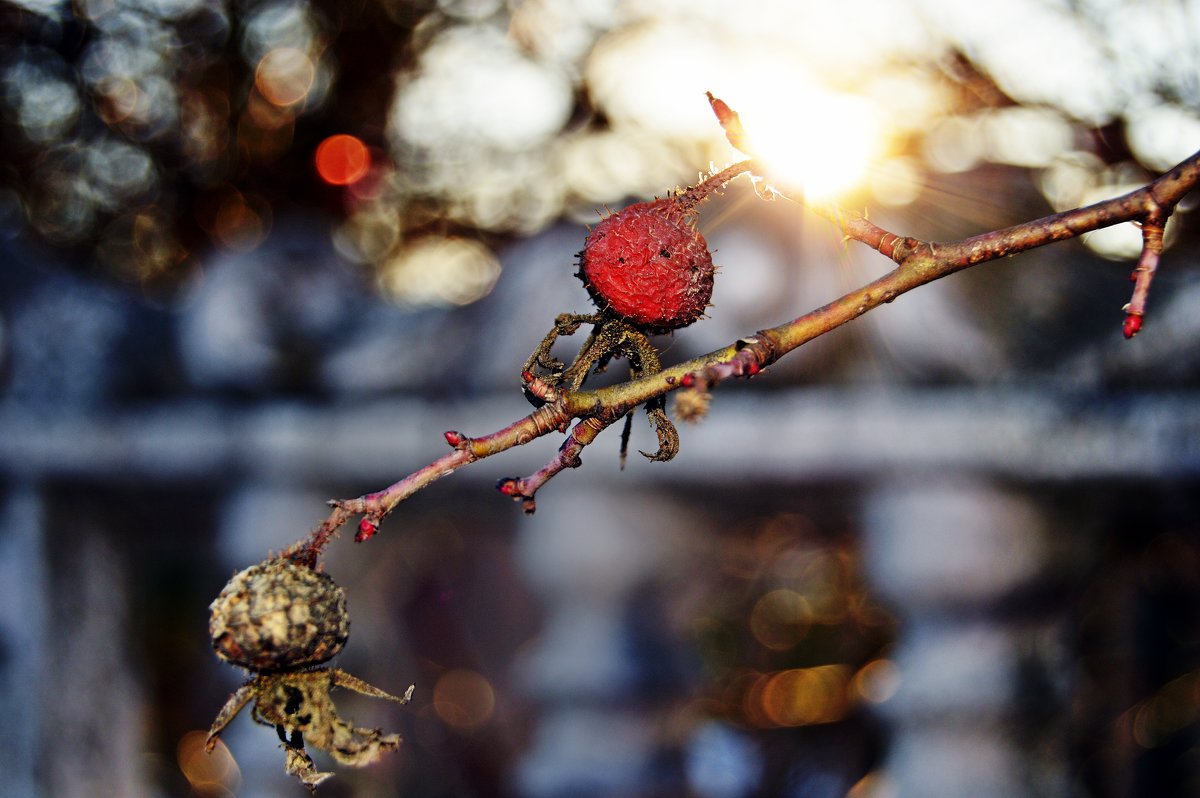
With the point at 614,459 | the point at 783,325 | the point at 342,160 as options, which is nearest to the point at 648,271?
the point at 783,325

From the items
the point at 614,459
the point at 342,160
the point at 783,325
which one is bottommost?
the point at 783,325

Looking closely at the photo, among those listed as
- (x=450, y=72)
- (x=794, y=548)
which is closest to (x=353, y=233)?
(x=450, y=72)

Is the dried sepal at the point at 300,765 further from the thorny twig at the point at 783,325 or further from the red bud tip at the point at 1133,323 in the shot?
the red bud tip at the point at 1133,323

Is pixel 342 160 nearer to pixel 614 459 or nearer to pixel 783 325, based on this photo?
pixel 614 459

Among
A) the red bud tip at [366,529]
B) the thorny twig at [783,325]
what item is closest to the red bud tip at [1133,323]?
the thorny twig at [783,325]

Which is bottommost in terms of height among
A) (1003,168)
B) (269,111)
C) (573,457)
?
(573,457)

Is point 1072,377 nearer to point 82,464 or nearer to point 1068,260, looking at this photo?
point 1068,260
